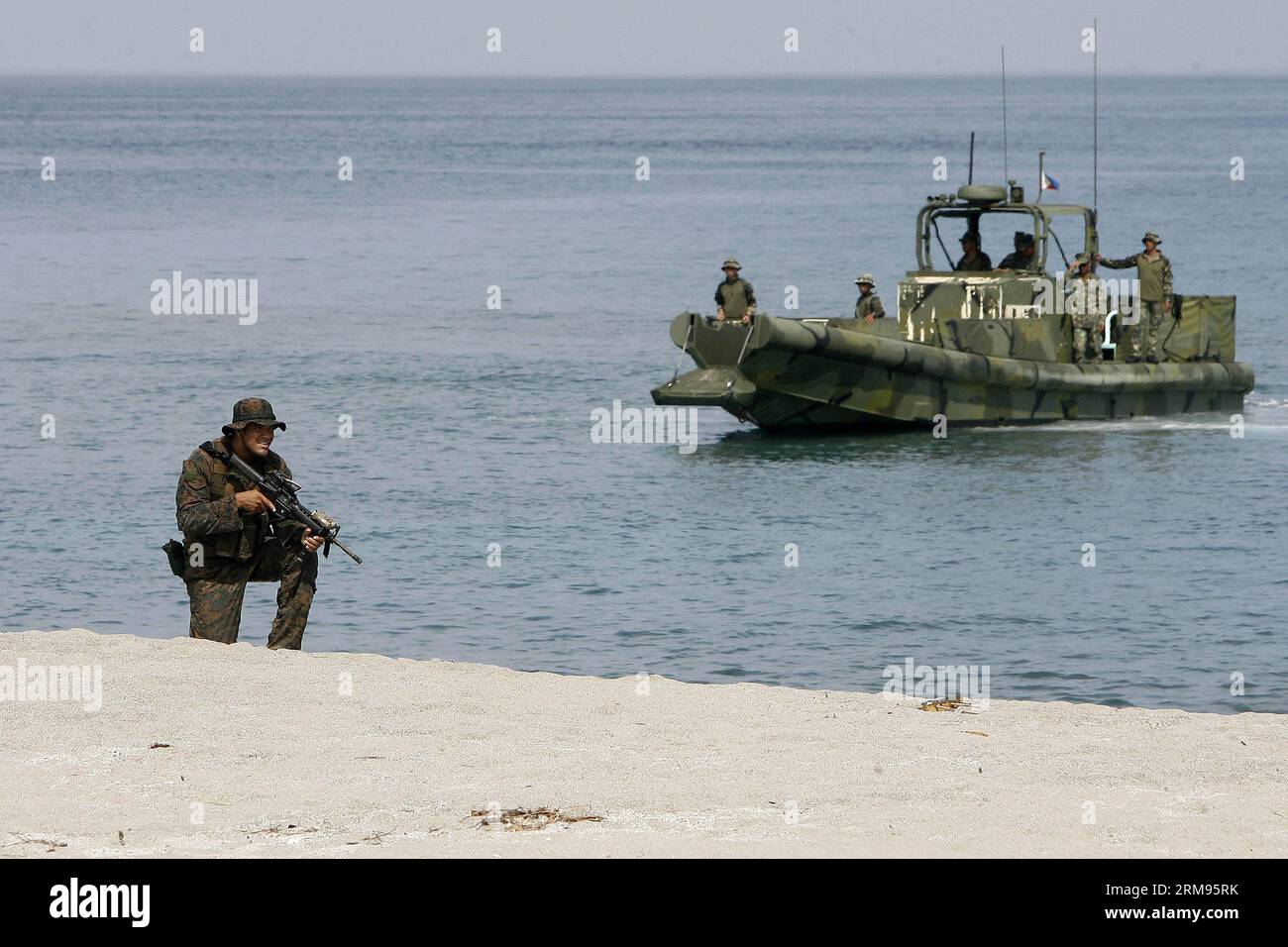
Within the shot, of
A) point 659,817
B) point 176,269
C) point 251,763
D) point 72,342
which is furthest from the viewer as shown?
point 176,269

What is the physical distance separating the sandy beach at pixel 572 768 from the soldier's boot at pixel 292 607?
0.19 meters

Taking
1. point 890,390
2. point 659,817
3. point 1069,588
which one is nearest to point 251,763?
point 659,817

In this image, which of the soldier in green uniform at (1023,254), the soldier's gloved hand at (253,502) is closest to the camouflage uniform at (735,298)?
the soldier in green uniform at (1023,254)

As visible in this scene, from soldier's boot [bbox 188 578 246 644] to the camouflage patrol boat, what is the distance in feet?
32.4

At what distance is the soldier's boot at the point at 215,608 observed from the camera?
420 inches

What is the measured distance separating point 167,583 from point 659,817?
8.64 m

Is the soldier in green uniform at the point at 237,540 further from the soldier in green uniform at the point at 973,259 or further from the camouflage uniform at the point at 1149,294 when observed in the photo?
the soldier in green uniform at the point at 973,259

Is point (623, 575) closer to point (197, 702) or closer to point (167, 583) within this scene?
point (167, 583)

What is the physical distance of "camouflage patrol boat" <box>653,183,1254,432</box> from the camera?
20.9 meters

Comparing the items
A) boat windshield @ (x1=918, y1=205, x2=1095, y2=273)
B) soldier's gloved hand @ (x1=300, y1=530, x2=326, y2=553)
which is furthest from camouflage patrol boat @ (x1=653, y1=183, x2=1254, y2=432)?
soldier's gloved hand @ (x1=300, y1=530, x2=326, y2=553)

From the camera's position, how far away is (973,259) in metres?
21.9

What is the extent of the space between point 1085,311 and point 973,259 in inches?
58.2

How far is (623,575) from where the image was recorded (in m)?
15.8
